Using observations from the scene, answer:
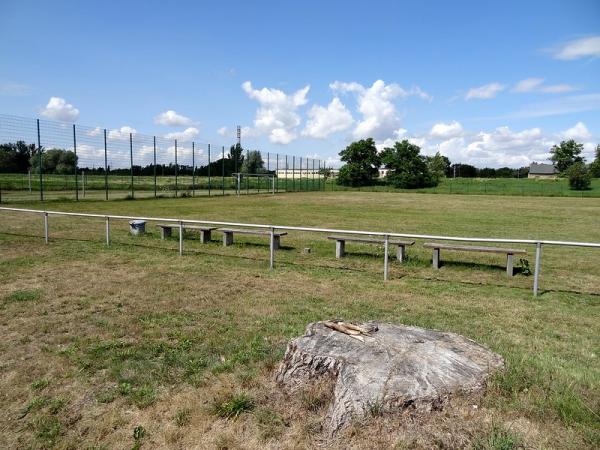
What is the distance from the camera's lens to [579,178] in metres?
49.0

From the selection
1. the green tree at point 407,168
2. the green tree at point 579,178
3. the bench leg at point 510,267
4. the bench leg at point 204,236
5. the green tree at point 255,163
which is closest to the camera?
the bench leg at point 510,267

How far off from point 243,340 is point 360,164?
5710 cm

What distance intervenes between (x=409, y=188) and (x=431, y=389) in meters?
55.4

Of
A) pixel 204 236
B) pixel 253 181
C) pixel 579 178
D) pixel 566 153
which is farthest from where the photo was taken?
pixel 566 153

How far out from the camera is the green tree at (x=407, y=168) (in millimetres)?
56844

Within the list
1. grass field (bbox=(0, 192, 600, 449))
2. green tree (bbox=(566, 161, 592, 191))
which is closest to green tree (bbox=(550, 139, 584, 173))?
green tree (bbox=(566, 161, 592, 191))

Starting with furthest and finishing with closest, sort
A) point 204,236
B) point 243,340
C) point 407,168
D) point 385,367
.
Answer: point 407,168 → point 204,236 → point 243,340 → point 385,367

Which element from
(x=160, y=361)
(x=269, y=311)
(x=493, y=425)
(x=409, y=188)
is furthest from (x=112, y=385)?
(x=409, y=188)

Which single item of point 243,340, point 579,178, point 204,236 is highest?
point 579,178

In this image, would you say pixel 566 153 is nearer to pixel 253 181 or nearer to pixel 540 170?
pixel 540 170

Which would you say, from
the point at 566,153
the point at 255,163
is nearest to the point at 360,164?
the point at 255,163

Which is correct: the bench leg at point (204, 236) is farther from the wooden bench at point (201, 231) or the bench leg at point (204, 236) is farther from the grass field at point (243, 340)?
the grass field at point (243, 340)

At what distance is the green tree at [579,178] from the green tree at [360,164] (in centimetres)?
2303

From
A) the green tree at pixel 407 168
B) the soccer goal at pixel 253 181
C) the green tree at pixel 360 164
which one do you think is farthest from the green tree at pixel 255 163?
the green tree at pixel 407 168
